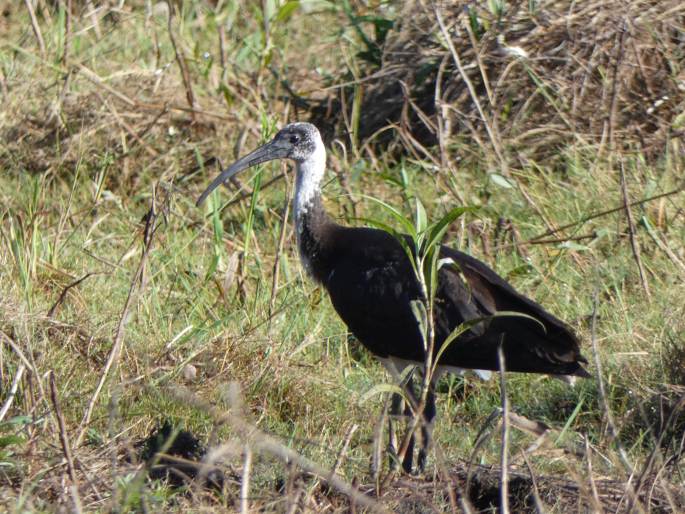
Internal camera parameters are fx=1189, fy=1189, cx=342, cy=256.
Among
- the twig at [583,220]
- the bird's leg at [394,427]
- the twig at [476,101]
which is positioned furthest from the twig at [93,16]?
the bird's leg at [394,427]

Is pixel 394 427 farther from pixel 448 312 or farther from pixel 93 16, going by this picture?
pixel 93 16

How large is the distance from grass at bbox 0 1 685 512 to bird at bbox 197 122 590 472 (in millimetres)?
212

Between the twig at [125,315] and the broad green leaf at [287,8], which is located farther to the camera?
the broad green leaf at [287,8]

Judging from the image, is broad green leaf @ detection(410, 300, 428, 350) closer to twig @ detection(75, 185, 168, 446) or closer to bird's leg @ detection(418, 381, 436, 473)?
bird's leg @ detection(418, 381, 436, 473)

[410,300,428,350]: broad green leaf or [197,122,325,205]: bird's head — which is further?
[197,122,325,205]: bird's head

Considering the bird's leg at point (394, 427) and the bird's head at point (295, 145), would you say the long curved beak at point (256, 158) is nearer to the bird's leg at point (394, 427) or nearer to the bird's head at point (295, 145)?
the bird's head at point (295, 145)

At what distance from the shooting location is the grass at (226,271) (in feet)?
13.9

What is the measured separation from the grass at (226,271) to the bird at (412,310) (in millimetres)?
212

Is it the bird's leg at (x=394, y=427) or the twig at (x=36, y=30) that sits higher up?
the twig at (x=36, y=30)

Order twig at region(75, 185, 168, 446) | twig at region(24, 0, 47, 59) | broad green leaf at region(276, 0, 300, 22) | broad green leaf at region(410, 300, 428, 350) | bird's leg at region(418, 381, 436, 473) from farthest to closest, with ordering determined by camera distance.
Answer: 1. twig at region(24, 0, 47, 59)
2. broad green leaf at region(276, 0, 300, 22)
3. bird's leg at region(418, 381, 436, 473)
4. twig at region(75, 185, 168, 446)
5. broad green leaf at region(410, 300, 428, 350)

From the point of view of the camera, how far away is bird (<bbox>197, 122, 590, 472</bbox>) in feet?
15.0

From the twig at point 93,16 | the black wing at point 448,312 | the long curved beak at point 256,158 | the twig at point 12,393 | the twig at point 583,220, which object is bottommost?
the twig at point 583,220

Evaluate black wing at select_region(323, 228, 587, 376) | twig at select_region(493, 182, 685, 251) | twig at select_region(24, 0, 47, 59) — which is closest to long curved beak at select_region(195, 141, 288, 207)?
black wing at select_region(323, 228, 587, 376)

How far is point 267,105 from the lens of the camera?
7320 millimetres
